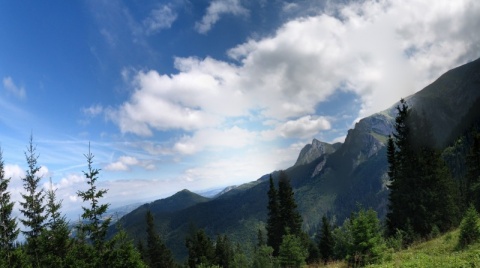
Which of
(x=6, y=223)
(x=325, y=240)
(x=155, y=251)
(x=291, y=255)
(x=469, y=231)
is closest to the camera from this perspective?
(x=469, y=231)

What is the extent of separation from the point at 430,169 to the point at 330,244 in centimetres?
3969

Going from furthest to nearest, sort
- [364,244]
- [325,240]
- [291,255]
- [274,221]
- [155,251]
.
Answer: [155,251] < [325,240] < [274,221] < [291,255] < [364,244]

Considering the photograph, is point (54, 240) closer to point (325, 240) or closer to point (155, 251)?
point (155, 251)

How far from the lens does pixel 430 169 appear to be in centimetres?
3603

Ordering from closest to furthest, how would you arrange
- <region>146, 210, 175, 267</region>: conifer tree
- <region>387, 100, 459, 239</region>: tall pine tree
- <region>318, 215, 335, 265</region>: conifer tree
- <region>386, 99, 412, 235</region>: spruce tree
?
<region>387, 100, 459, 239</region>: tall pine tree, <region>386, 99, 412, 235</region>: spruce tree, <region>318, 215, 335, 265</region>: conifer tree, <region>146, 210, 175, 267</region>: conifer tree

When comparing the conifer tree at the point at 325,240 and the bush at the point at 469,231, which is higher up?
the bush at the point at 469,231

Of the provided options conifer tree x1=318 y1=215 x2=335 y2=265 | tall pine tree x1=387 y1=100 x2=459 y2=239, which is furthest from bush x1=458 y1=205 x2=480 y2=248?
conifer tree x1=318 y1=215 x2=335 y2=265

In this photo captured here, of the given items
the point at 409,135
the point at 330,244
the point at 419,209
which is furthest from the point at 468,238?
the point at 330,244

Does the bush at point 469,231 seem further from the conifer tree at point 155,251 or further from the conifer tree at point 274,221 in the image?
the conifer tree at point 155,251

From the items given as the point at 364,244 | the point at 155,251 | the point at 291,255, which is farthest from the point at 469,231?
the point at 155,251

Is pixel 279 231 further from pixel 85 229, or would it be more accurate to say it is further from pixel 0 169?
pixel 0 169

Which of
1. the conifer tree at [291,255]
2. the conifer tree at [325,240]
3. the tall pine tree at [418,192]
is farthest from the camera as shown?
the conifer tree at [325,240]

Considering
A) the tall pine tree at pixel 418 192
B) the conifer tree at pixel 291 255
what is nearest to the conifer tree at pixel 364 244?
the conifer tree at pixel 291 255

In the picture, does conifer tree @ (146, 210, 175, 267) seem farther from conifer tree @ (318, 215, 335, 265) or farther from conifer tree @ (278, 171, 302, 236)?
conifer tree @ (318, 215, 335, 265)
